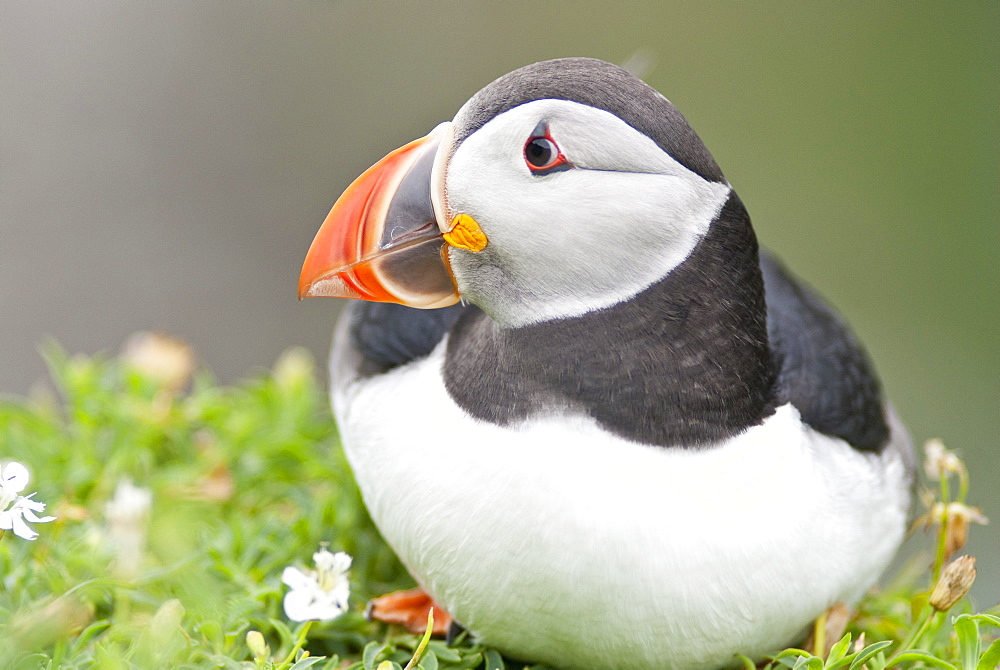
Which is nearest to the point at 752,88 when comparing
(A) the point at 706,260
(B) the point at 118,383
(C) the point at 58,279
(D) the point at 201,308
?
(D) the point at 201,308

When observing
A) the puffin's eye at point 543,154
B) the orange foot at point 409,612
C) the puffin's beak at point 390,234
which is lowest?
the orange foot at point 409,612

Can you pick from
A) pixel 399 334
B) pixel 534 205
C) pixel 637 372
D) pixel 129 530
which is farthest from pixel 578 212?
pixel 129 530

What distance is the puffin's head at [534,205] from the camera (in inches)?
68.1

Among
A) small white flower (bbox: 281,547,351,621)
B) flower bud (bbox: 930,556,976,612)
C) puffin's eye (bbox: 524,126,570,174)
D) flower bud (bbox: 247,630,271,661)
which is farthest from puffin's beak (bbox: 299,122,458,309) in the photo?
flower bud (bbox: 930,556,976,612)

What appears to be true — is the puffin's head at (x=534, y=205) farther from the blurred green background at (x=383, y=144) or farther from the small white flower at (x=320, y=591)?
the blurred green background at (x=383, y=144)

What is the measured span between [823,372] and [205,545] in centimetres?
134

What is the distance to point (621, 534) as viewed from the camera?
1.77 meters

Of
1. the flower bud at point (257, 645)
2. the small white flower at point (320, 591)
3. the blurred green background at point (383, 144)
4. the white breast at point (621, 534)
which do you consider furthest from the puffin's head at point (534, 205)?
the blurred green background at point (383, 144)

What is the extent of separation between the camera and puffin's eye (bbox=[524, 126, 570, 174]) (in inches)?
68.0

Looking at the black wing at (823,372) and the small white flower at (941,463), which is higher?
the black wing at (823,372)

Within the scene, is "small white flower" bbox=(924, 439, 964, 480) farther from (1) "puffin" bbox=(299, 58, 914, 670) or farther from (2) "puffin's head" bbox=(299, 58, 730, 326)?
(2) "puffin's head" bbox=(299, 58, 730, 326)

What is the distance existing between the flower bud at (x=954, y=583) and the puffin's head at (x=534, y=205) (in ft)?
2.40

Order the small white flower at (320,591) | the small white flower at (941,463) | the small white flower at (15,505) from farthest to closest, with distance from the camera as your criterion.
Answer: the small white flower at (941,463)
the small white flower at (320,591)
the small white flower at (15,505)

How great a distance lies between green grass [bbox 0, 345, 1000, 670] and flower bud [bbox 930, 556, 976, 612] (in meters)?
0.07
